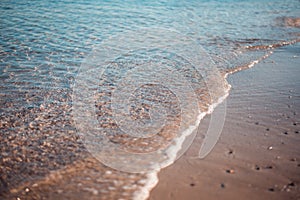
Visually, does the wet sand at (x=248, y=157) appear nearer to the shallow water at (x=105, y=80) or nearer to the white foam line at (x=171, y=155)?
the white foam line at (x=171, y=155)

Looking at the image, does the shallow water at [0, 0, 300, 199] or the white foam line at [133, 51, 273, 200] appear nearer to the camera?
the white foam line at [133, 51, 273, 200]

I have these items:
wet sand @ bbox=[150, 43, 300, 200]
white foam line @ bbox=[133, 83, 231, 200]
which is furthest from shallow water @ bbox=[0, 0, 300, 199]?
wet sand @ bbox=[150, 43, 300, 200]

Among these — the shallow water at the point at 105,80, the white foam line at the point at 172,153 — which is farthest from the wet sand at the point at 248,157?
the shallow water at the point at 105,80

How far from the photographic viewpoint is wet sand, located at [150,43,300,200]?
7.56 ft

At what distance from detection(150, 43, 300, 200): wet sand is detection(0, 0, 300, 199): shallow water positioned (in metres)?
0.23

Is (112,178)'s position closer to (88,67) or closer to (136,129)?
(136,129)

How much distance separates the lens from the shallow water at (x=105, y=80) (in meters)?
2.66

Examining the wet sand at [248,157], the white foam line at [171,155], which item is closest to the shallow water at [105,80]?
the white foam line at [171,155]

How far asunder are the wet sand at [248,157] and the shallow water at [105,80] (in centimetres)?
23

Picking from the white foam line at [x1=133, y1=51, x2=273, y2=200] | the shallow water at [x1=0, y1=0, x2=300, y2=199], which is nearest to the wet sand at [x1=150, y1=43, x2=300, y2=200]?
the white foam line at [x1=133, y1=51, x2=273, y2=200]

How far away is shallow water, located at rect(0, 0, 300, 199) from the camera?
2.66 meters

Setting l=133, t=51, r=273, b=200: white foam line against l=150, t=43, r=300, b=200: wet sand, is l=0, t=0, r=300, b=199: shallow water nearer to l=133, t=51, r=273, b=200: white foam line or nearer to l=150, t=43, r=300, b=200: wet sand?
l=133, t=51, r=273, b=200: white foam line

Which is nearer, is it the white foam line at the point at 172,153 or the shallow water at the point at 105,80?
the white foam line at the point at 172,153

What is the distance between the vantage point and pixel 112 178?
2.50 meters
